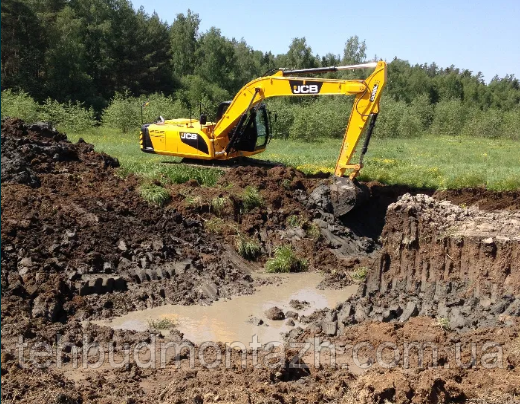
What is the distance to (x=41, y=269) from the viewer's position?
10.2m

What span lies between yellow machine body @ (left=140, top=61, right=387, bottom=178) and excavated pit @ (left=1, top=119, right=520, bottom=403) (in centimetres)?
108

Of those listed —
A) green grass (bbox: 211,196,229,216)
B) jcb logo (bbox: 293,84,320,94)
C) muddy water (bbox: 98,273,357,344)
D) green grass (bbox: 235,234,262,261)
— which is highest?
jcb logo (bbox: 293,84,320,94)

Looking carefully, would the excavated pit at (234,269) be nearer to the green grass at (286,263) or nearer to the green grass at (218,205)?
the green grass at (218,205)

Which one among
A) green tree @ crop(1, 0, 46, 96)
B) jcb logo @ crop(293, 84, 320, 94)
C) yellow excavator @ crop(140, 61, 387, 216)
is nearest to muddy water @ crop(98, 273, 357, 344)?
yellow excavator @ crop(140, 61, 387, 216)

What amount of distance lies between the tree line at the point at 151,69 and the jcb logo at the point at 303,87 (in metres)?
19.9

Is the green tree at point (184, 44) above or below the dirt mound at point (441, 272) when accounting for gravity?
above

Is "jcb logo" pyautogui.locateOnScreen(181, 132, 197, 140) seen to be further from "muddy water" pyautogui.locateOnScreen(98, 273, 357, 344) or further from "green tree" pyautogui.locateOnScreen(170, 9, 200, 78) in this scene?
"green tree" pyautogui.locateOnScreen(170, 9, 200, 78)

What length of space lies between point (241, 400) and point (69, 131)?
84.2 feet

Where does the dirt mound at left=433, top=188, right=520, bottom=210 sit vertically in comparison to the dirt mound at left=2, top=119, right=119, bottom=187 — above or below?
below

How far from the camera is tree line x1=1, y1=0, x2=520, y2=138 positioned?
3897 centimetres

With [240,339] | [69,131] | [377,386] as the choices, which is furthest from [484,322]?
[69,131]

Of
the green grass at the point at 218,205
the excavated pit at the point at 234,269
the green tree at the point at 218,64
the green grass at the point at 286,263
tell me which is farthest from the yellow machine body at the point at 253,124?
the green tree at the point at 218,64

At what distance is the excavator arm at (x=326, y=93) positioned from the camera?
44.1ft

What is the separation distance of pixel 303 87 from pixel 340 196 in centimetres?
270
